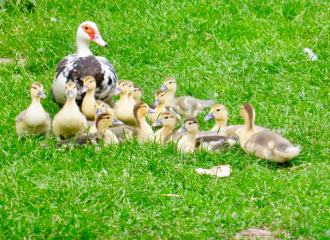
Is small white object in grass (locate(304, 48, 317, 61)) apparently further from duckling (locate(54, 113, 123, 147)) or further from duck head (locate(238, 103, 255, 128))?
duckling (locate(54, 113, 123, 147))

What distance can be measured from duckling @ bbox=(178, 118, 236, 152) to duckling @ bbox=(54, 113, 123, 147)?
0.71 m

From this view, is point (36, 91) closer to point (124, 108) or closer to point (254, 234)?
point (124, 108)

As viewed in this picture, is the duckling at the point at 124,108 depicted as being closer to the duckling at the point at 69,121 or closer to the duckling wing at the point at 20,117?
the duckling at the point at 69,121

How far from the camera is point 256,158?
20.8 feet

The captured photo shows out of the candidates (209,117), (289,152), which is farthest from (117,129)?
(289,152)

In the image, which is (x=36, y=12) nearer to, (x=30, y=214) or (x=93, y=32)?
(x=93, y=32)

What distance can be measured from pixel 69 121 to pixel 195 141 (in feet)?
4.55

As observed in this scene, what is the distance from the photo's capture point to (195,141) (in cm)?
650

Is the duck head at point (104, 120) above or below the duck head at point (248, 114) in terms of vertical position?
below

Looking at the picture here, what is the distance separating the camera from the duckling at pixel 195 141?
6398mm

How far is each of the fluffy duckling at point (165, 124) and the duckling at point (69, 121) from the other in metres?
0.82

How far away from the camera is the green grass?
497 centimetres

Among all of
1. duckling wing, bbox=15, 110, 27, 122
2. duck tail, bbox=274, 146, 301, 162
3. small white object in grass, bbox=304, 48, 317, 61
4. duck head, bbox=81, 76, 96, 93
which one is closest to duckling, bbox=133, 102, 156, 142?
duck head, bbox=81, 76, 96, 93

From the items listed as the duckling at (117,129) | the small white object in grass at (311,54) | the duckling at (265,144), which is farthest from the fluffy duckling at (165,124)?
the small white object in grass at (311,54)
